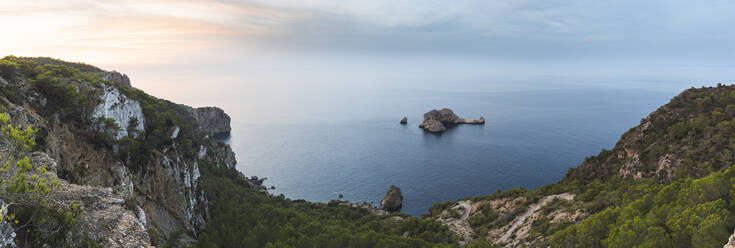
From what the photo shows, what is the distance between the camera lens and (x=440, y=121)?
163 meters

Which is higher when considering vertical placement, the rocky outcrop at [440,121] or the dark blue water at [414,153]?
the rocky outcrop at [440,121]

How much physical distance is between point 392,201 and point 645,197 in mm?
54097

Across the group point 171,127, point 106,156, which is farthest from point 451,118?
point 106,156

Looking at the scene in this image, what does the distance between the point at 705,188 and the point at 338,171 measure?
86324 mm

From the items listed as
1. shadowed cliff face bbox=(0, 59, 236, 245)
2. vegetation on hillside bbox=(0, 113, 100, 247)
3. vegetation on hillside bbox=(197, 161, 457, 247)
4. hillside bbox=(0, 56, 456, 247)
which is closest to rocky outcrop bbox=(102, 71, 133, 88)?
shadowed cliff face bbox=(0, 59, 236, 245)

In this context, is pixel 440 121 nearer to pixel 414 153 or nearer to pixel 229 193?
pixel 414 153

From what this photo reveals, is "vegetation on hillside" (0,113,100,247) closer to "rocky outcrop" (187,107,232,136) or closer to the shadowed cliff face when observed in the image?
the shadowed cliff face

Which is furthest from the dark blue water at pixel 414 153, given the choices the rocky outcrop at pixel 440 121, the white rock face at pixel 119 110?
the white rock face at pixel 119 110

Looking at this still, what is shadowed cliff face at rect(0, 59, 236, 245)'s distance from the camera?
2323 cm

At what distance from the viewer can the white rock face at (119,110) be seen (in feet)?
105

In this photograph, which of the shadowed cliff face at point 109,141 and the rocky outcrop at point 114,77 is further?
the rocky outcrop at point 114,77

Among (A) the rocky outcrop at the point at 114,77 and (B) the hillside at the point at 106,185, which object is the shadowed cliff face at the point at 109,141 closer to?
(B) the hillside at the point at 106,185

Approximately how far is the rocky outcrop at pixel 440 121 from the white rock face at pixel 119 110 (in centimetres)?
12448

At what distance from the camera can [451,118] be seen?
547 ft
